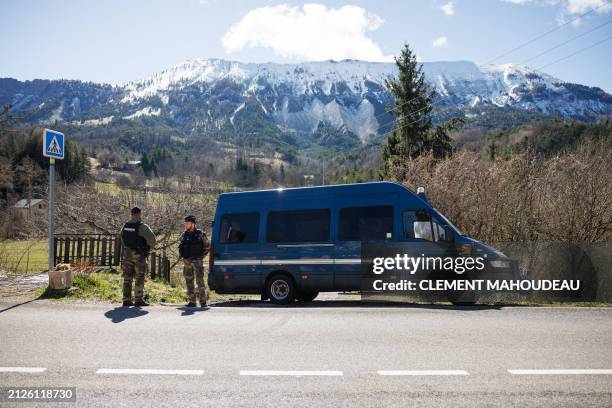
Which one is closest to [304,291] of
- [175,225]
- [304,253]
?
[304,253]

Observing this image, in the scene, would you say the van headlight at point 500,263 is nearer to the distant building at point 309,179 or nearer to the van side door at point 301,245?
the van side door at point 301,245

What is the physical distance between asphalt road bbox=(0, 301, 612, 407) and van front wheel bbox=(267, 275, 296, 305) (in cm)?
284

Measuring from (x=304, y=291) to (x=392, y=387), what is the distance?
282 inches

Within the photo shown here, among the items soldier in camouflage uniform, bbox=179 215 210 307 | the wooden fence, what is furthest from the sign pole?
the wooden fence

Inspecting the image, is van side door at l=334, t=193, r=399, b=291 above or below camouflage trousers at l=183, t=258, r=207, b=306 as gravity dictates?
above

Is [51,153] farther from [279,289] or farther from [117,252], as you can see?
[117,252]

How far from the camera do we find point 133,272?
34.4 feet

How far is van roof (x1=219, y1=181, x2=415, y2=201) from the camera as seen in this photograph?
1127cm

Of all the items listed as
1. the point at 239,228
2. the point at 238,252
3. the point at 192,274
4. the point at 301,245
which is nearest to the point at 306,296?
the point at 301,245

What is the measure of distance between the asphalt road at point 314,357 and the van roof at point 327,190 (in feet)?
10.9

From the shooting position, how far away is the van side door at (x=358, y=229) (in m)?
11.1

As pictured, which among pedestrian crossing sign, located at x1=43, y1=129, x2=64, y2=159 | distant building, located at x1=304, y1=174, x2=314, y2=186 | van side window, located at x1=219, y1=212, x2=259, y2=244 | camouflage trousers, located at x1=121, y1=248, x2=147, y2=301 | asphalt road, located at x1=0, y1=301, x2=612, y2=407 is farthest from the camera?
distant building, located at x1=304, y1=174, x2=314, y2=186

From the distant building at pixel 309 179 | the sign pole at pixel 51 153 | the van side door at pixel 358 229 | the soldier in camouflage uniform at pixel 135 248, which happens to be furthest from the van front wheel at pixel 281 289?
the distant building at pixel 309 179

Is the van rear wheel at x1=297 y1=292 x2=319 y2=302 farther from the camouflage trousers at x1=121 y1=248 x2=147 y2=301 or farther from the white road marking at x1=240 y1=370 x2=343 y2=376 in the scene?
the white road marking at x1=240 y1=370 x2=343 y2=376
